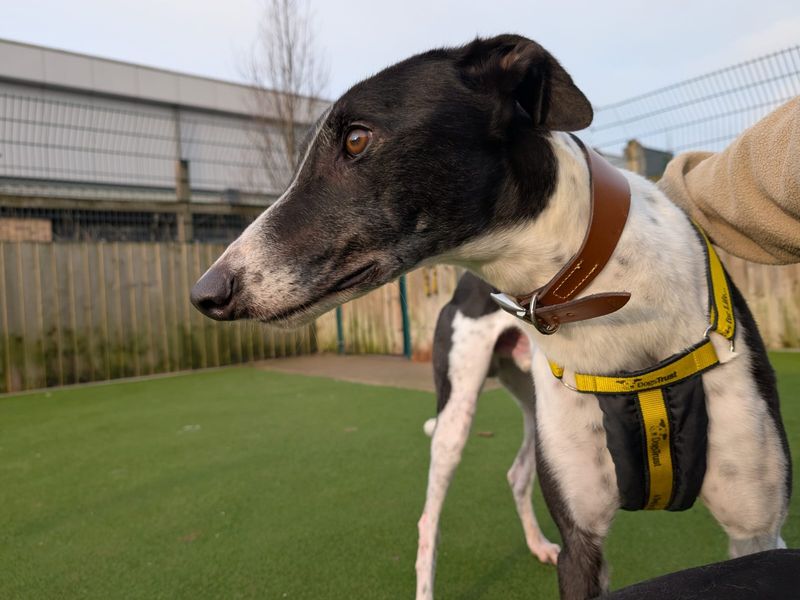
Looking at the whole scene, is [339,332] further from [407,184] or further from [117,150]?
[407,184]

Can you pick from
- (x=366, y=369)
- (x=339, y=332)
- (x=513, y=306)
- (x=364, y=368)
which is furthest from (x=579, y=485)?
(x=339, y=332)

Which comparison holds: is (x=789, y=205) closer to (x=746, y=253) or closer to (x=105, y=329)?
(x=746, y=253)

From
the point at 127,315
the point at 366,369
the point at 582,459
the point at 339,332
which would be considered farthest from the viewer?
the point at 339,332

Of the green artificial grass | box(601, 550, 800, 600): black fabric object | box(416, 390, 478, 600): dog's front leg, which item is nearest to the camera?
box(601, 550, 800, 600): black fabric object

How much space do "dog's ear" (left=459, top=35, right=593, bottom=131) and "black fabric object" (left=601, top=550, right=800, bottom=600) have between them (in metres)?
0.78

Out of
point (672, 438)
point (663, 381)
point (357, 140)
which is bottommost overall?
point (672, 438)

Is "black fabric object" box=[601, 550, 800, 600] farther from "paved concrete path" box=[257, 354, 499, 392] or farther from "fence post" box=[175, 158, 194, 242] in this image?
"fence post" box=[175, 158, 194, 242]

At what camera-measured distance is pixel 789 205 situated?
139 centimetres

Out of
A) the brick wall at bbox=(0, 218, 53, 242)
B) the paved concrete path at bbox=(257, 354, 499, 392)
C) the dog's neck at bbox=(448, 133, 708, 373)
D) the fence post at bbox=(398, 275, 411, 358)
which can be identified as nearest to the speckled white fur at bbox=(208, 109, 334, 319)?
the dog's neck at bbox=(448, 133, 708, 373)

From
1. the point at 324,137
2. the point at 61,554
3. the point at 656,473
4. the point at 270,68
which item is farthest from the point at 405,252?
the point at 270,68

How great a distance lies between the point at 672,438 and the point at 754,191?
25.6 inches

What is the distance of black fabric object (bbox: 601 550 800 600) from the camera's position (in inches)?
29.7

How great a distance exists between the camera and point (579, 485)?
137 cm

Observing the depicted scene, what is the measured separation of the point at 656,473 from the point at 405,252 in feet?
2.31
